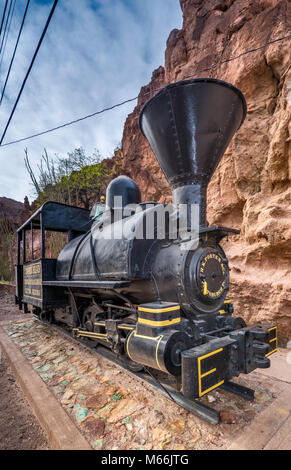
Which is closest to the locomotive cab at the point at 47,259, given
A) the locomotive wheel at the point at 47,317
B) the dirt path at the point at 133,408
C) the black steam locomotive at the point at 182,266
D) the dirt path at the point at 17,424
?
the locomotive wheel at the point at 47,317

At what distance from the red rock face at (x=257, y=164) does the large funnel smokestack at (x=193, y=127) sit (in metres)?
2.58

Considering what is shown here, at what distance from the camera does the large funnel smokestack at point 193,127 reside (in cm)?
280

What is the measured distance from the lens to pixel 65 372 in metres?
3.42

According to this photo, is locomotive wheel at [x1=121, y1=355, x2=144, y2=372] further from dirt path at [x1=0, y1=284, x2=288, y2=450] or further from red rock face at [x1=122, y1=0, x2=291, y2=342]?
red rock face at [x1=122, y1=0, x2=291, y2=342]

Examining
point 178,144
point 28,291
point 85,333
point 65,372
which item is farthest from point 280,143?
point 28,291

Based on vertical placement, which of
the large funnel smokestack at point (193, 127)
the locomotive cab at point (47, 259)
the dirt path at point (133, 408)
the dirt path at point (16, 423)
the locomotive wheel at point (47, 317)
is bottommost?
the locomotive wheel at point (47, 317)

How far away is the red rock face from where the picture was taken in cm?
494

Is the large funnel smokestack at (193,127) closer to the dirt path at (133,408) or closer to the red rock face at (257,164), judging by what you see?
the dirt path at (133,408)

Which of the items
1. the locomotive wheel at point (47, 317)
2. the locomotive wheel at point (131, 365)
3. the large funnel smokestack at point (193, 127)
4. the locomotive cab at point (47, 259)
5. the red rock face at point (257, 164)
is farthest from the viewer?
the locomotive wheel at point (47, 317)

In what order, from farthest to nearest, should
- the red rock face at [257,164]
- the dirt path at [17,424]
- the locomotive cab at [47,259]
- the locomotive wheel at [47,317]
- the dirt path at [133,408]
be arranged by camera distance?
1. the locomotive wheel at [47,317]
2. the locomotive cab at [47,259]
3. the red rock face at [257,164]
4. the dirt path at [17,424]
5. the dirt path at [133,408]

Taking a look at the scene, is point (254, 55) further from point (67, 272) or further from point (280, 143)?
point (67, 272)

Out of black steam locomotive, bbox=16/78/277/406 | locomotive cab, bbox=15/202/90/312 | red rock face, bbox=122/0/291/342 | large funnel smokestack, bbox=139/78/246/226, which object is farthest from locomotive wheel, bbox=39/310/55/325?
large funnel smokestack, bbox=139/78/246/226

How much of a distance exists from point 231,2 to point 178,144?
826cm

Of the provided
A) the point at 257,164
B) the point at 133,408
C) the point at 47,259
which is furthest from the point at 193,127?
the point at 47,259
